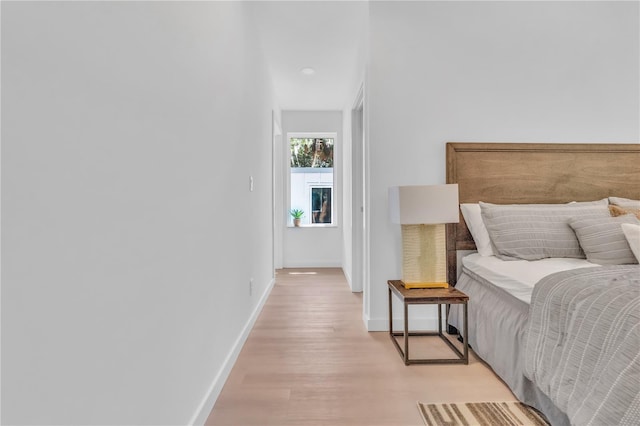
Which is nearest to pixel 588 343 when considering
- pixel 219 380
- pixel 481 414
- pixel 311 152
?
pixel 481 414

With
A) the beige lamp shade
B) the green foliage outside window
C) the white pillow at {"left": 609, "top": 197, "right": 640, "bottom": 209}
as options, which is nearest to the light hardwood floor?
the beige lamp shade

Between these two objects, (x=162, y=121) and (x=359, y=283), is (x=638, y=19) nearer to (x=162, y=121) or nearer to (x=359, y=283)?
(x=359, y=283)

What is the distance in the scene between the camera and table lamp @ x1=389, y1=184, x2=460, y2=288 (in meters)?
2.41

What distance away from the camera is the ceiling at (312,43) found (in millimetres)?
3033

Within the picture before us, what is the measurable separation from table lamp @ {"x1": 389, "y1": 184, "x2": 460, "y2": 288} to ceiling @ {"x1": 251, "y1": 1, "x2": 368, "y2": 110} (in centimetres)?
163

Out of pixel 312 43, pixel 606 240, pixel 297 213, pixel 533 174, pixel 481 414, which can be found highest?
pixel 312 43

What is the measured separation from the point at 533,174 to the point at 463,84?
0.91 metres

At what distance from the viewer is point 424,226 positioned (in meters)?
2.54

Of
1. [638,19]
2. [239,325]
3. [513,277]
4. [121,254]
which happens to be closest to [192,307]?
[121,254]

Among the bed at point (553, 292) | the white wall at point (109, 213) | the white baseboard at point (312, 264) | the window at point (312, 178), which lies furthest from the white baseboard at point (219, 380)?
the window at point (312, 178)

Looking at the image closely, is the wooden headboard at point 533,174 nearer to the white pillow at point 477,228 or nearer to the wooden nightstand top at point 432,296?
the white pillow at point 477,228

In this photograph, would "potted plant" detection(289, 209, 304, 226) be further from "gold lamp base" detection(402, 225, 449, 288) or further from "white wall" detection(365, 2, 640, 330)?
"gold lamp base" detection(402, 225, 449, 288)

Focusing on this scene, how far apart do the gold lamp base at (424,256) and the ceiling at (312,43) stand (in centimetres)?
178

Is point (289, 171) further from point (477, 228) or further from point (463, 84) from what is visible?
point (477, 228)
